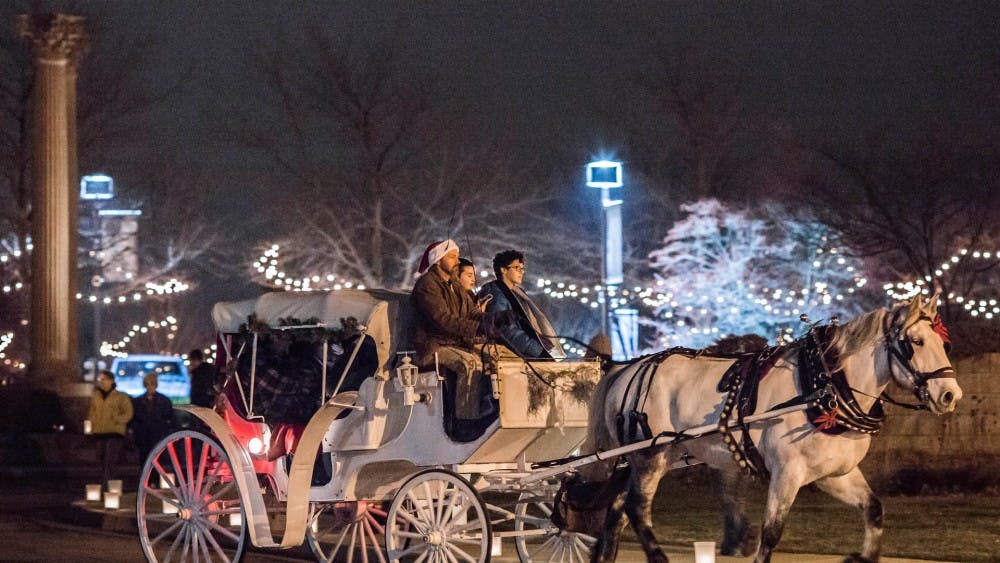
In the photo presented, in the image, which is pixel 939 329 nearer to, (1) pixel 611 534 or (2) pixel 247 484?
(1) pixel 611 534

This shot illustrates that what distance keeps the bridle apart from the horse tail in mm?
2187

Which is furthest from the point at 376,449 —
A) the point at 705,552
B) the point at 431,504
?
the point at 705,552

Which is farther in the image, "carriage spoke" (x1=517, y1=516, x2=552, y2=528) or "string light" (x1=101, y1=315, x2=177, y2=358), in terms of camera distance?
"string light" (x1=101, y1=315, x2=177, y2=358)

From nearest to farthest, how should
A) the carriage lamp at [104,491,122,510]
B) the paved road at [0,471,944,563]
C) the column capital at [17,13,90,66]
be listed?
the paved road at [0,471,944,563], the carriage lamp at [104,491,122,510], the column capital at [17,13,90,66]

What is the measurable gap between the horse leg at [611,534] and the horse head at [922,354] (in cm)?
216

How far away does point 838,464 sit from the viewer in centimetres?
1011

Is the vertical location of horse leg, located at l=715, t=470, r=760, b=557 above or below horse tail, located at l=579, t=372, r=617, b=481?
below

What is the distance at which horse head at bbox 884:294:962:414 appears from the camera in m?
9.70

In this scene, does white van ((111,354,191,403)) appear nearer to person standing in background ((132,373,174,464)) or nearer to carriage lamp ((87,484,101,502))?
person standing in background ((132,373,174,464))

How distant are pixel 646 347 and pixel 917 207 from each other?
13867 millimetres

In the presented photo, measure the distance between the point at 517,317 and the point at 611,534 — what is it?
1827 millimetres

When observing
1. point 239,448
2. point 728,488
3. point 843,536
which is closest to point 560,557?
point 728,488

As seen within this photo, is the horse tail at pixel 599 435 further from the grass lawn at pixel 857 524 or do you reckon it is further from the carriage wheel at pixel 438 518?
the grass lawn at pixel 857 524

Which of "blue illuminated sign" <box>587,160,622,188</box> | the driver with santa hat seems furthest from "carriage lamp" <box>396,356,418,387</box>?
"blue illuminated sign" <box>587,160,622,188</box>
